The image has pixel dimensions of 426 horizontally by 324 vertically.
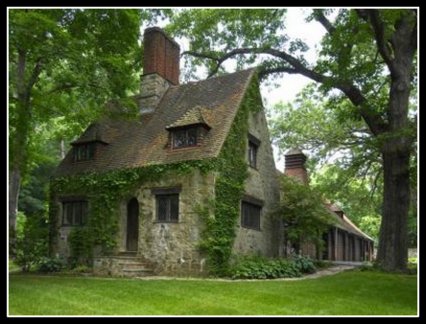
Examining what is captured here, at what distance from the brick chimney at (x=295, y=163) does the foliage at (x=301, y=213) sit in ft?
27.2

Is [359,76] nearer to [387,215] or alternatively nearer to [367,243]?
[387,215]

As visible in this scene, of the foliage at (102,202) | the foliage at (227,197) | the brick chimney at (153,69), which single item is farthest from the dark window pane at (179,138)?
the brick chimney at (153,69)

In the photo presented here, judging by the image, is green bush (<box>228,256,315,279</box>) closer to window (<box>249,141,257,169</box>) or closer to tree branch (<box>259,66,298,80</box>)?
window (<box>249,141,257,169</box>)

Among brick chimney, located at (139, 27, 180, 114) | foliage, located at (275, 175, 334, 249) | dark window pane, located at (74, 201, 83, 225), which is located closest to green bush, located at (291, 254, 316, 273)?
foliage, located at (275, 175, 334, 249)

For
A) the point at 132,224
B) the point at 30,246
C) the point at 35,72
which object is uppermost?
the point at 35,72

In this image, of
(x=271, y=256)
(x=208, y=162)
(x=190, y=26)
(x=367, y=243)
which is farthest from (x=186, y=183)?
(x=367, y=243)

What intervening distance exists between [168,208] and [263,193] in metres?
4.92

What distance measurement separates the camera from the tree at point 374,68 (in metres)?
17.5

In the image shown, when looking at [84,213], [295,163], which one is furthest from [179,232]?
[295,163]

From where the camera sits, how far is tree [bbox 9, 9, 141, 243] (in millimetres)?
13078

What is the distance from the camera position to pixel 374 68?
1902 cm

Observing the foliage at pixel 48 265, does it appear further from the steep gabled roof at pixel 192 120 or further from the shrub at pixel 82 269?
the steep gabled roof at pixel 192 120

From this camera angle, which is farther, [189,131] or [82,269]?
[189,131]

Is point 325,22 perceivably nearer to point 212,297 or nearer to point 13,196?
point 212,297
